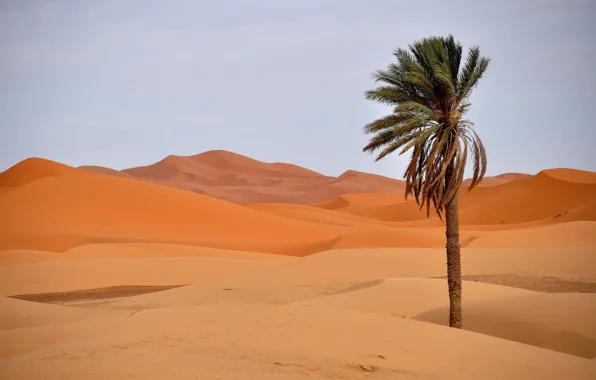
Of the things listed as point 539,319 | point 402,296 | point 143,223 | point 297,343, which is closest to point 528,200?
point 143,223

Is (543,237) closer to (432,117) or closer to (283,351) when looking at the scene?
(432,117)

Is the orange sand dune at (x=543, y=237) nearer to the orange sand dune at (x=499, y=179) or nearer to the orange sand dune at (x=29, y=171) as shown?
the orange sand dune at (x=29, y=171)

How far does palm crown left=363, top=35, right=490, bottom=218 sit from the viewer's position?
14945 mm

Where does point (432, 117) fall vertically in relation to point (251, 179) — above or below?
below

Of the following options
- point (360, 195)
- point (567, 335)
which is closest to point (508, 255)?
point (567, 335)

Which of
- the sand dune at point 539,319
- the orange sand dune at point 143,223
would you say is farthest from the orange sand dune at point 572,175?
the sand dune at point 539,319

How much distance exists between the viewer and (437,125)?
15.2 m

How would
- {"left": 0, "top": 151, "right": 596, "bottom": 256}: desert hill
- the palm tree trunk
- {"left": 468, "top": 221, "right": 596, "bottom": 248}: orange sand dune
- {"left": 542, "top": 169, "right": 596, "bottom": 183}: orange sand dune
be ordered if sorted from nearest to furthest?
the palm tree trunk → {"left": 468, "top": 221, "right": 596, "bottom": 248}: orange sand dune → {"left": 0, "top": 151, "right": 596, "bottom": 256}: desert hill → {"left": 542, "top": 169, "right": 596, "bottom": 183}: orange sand dune

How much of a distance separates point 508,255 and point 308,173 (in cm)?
13836

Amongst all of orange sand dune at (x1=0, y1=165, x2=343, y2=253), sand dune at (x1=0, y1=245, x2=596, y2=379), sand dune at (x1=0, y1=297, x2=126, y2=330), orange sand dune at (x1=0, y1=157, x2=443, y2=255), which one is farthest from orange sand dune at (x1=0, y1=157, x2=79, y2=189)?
sand dune at (x1=0, y1=245, x2=596, y2=379)

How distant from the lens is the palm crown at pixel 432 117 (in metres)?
14.9

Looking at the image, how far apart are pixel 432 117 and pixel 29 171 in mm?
63120

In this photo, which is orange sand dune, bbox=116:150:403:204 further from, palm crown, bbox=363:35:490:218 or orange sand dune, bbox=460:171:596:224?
palm crown, bbox=363:35:490:218

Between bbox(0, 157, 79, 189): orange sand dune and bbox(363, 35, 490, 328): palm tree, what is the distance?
5701 cm
